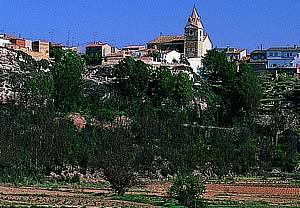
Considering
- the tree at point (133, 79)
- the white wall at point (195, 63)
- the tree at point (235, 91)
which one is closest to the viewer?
the tree at point (235, 91)

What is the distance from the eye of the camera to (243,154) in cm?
7412

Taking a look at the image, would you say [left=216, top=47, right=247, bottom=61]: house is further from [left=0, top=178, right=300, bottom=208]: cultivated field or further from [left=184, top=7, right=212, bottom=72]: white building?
[left=0, top=178, right=300, bottom=208]: cultivated field

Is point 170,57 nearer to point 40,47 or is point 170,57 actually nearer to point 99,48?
point 99,48

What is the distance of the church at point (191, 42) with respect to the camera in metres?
110

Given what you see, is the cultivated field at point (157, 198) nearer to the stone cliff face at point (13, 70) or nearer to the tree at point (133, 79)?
the stone cliff face at point (13, 70)

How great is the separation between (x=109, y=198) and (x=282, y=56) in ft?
259

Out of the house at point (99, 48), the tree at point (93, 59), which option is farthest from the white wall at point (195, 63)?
the tree at point (93, 59)

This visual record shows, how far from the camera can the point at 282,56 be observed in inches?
4542

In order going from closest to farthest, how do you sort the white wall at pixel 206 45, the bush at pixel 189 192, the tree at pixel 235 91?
the bush at pixel 189 192, the tree at pixel 235 91, the white wall at pixel 206 45

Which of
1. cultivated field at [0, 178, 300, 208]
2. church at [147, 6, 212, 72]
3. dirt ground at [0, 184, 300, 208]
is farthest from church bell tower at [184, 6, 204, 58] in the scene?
cultivated field at [0, 178, 300, 208]

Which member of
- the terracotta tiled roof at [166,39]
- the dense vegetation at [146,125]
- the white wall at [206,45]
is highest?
the terracotta tiled roof at [166,39]

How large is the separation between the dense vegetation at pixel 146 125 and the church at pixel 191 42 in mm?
18929

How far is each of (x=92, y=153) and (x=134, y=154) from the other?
473 centimetres

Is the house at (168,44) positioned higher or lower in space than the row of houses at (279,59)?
higher
